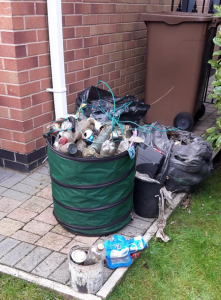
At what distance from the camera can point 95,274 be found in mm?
2084

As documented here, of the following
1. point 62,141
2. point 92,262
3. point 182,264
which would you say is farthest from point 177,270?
point 62,141

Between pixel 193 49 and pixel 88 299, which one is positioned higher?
pixel 193 49

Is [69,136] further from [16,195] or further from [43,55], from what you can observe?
[43,55]

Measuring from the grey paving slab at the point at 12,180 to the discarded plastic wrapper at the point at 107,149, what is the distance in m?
1.37

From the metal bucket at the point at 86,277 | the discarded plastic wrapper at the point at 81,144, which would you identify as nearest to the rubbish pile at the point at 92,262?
the metal bucket at the point at 86,277

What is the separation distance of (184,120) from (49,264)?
2927 millimetres

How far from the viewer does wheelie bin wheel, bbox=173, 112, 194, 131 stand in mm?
4555

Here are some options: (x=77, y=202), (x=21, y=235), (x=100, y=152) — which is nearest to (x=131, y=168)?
(x=100, y=152)

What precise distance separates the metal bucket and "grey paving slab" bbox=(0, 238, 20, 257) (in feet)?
2.10

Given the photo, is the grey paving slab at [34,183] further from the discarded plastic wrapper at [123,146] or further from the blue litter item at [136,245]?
the blue litter item at [136,245]

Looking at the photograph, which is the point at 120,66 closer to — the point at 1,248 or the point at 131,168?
the point at 131,168

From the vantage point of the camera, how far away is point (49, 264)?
93.4 inches

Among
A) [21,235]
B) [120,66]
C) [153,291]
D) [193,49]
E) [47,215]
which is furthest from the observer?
[120,66]

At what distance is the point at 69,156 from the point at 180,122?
2639mm
